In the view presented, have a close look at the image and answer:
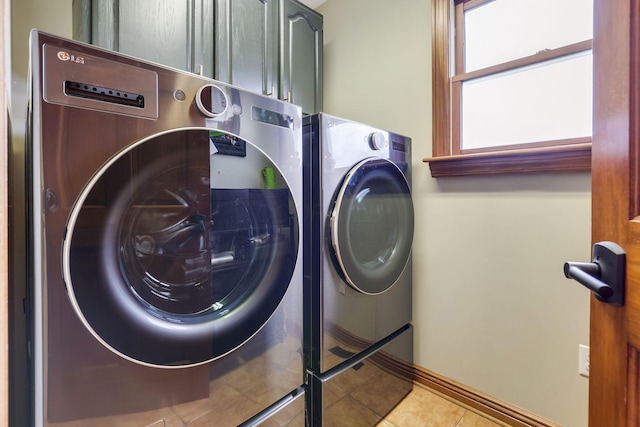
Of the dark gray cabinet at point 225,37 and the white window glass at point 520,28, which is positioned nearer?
the dark gray cabinet at point 225,37

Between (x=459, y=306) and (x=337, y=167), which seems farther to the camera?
(x=459, y=306)

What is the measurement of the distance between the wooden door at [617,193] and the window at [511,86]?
728mm

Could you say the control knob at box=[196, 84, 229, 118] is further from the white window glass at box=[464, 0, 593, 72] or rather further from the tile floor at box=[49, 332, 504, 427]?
the white window glass at box=[464, 0, 593, 72]

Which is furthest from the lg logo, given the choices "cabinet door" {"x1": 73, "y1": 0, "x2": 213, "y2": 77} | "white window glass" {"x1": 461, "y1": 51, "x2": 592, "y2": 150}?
"white window glass" {"x1": 461, "y1": 51, "x2": 592, "y2": 150}

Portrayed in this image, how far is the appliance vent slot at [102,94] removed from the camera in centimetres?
59

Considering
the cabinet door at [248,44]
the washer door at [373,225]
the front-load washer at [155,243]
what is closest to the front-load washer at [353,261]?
the washer door at [373,225]

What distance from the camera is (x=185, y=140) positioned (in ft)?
2.34

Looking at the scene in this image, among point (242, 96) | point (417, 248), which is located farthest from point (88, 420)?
point (417, 248)

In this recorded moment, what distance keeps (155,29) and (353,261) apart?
1138 mm

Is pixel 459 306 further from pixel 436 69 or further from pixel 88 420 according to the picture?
pixel 88 420

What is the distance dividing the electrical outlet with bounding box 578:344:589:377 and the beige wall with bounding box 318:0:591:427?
1 cm

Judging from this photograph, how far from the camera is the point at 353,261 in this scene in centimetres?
113

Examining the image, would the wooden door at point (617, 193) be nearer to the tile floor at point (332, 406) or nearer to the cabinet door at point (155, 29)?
the tile floor at point (332, 406)

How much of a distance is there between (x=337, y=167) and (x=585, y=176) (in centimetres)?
93
